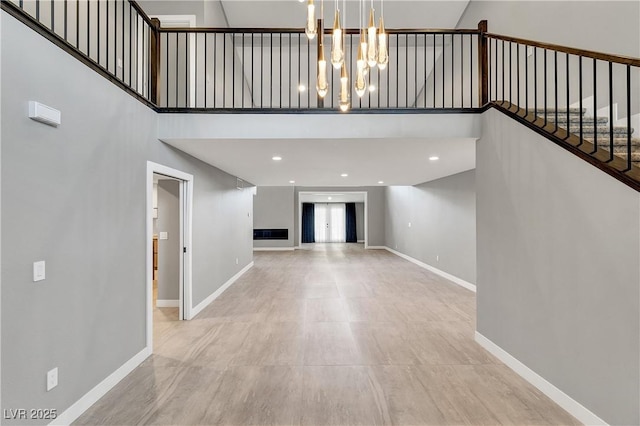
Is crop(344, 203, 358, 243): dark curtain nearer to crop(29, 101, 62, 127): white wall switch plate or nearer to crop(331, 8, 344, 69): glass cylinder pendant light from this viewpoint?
crop(331, 8, 344, 69): glass cylinder pendant light

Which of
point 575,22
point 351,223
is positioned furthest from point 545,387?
point 351,223

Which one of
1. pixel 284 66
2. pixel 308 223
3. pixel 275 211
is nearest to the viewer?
pixel 284 66

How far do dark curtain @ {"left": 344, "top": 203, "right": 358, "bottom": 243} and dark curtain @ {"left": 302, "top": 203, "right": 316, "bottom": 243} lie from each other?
1.86 m

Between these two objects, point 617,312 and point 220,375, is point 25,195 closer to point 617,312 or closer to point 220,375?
point 220,375

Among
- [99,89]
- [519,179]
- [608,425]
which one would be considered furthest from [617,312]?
[99,89]

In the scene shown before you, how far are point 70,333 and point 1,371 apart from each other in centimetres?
50

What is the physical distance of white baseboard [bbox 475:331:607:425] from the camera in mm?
2117

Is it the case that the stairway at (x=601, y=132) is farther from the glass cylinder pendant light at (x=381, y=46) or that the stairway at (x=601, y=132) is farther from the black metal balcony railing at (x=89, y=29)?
the black metal balcony railing at (x=89, y=29)

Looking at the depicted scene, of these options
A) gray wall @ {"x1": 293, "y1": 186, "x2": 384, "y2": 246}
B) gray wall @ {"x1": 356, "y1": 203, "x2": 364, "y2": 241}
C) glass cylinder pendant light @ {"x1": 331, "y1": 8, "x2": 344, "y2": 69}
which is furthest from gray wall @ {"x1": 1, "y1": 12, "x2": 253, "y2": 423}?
gray wall @ {"x1": 356, "y1": 203, "x2": 364, "y2": 241}

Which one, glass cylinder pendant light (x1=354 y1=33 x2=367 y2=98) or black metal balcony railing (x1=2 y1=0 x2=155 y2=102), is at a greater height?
black metal balcony railing (x1=2 y1=0 x2=155 y2=102)

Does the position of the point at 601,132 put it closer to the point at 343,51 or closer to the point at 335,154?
the point at 343,51

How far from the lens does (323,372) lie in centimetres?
286

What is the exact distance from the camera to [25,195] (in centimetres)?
181

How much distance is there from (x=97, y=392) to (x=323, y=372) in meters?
1.78
